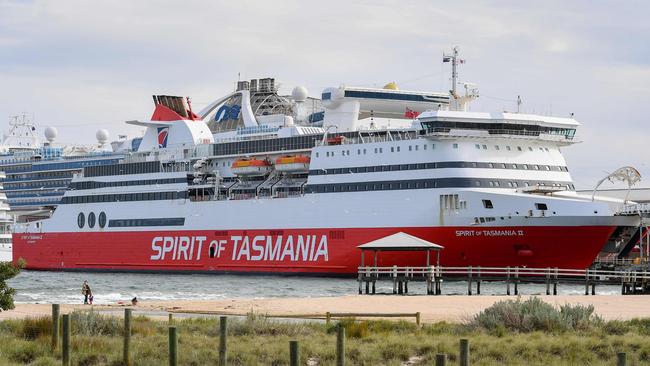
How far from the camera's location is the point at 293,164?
202 ft

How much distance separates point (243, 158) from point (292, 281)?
42.5ft

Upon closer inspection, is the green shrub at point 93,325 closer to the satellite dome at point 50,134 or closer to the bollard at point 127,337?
the bollard at point 127,337

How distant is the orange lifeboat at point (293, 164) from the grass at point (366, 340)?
35140 millimetres

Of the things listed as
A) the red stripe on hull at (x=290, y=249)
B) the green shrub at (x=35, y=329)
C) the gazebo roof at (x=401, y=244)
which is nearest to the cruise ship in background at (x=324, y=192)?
the red stripe on hull at (x=290, y=249)

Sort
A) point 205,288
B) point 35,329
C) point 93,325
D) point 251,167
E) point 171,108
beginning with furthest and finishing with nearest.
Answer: point 171,108 → point 251,167 → point 205,288 → point 93,325 → point 35,329

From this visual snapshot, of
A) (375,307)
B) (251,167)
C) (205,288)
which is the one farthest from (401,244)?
(251,167)

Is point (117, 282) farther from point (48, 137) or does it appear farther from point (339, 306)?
point (48, 137)

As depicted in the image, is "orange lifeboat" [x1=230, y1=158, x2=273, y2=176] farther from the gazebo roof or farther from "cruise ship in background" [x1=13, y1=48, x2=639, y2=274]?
the gazebo roof

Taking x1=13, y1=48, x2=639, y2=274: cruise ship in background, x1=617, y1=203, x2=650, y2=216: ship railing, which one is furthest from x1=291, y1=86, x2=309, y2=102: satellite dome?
x1=617, y1=203, x2=650, y2=216: ship railing

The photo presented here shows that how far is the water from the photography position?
148ft

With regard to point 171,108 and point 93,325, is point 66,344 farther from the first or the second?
point 171,108

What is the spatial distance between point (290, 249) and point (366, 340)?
3610 centimetres

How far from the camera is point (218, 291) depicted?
4900 centimetres

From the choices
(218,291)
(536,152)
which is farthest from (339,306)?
(536,152)
